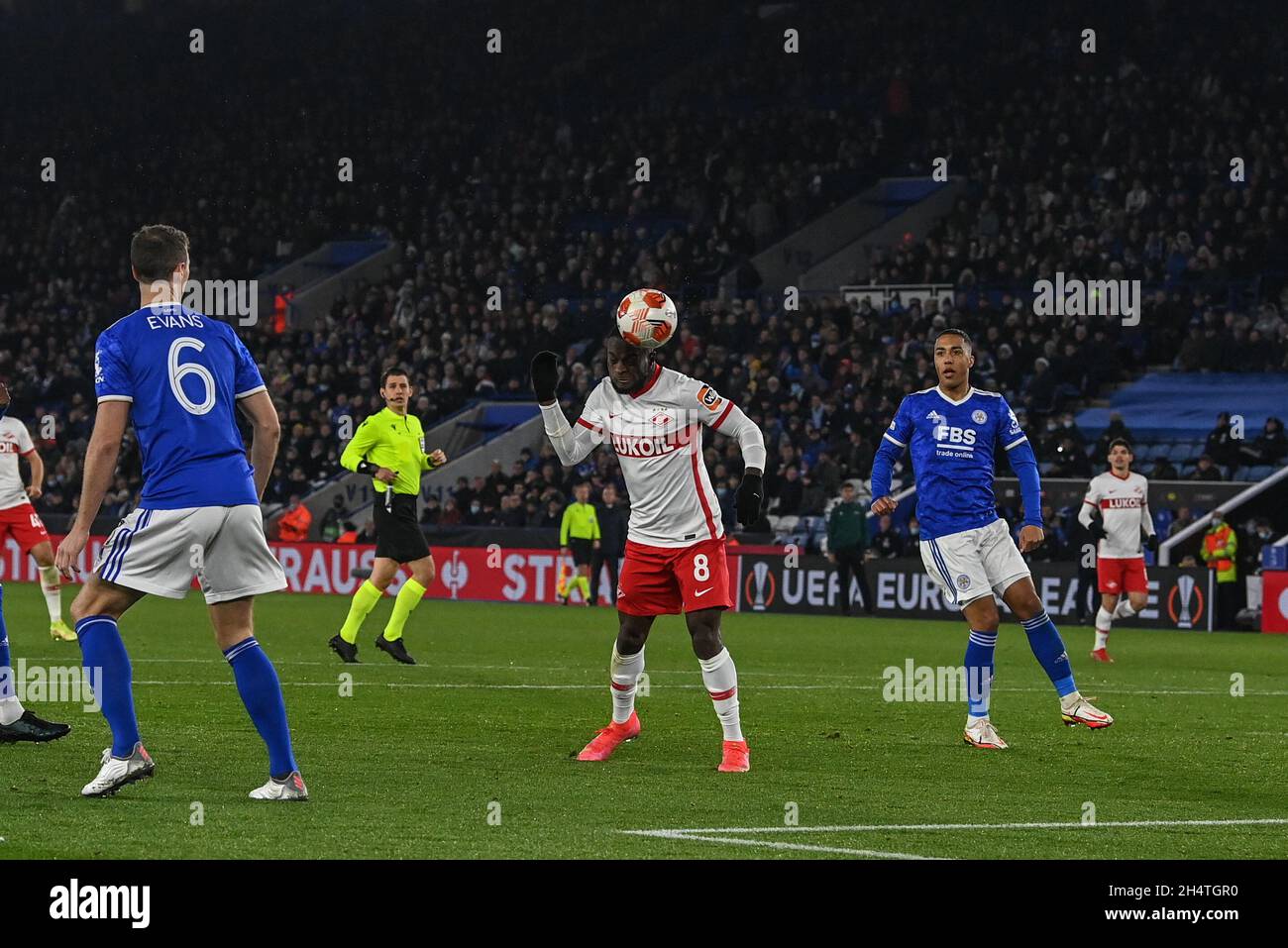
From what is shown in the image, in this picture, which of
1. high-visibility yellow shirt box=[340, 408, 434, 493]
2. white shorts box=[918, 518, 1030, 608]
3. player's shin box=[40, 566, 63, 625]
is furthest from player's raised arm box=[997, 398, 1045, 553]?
player's shin box=[40, 566, 63, 625]

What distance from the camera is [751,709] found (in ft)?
43.0

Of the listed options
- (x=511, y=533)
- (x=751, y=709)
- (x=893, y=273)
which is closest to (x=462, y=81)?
(x=893, y=273)

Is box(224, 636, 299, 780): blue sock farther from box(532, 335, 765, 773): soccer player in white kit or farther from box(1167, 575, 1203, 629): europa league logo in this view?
box(1167, 575, 1203, 629): europa league logo

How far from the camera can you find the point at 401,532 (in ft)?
54.5

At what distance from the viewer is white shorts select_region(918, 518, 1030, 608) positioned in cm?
1152

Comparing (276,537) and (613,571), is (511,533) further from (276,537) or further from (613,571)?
(276,537)

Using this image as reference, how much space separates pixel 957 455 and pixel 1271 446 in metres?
19.2

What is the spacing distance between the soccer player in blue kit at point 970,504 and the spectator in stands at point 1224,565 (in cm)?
1568

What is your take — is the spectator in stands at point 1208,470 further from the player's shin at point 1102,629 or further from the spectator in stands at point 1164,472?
the player's shin at point 1102,629

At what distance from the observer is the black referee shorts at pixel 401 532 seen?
16.6 m
